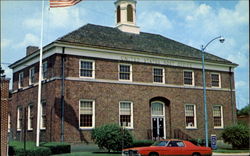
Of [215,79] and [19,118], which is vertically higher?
[215,79]

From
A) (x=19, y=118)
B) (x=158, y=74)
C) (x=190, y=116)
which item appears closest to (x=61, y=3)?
(x=158, y=74)

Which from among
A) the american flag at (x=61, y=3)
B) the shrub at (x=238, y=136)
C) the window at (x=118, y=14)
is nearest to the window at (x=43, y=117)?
the american flag at (x=61, y=3)

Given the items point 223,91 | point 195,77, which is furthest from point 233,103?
point 195,77

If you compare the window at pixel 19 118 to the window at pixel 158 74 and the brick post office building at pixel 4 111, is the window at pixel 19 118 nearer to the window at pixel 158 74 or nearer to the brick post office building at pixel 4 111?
the window at pixel 158 74

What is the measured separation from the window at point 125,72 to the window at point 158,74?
3.09m

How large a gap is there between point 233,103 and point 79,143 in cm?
2075

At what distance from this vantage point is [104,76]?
102 ft

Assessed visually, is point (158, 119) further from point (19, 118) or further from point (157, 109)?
point (19, 118)

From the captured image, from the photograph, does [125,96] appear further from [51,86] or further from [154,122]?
[51,86]

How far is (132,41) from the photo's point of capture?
35906mm

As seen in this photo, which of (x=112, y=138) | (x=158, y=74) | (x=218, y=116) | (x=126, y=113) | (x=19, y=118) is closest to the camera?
(x=112, y=138)

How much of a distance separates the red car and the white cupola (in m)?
20.2

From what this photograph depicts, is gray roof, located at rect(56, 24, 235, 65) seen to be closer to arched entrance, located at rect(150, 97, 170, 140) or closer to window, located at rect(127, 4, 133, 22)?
window, located at rect(127, 4, 133, 22)

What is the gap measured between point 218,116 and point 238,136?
27.4 feet
